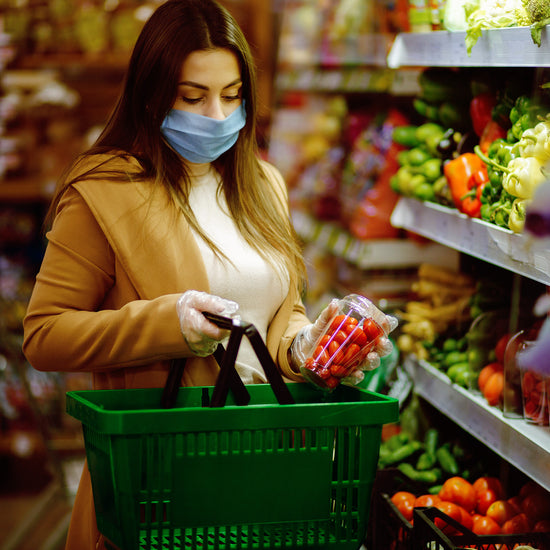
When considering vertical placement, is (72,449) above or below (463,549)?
below

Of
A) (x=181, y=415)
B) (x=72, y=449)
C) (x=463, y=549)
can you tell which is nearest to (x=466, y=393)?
(x=463, y=549)

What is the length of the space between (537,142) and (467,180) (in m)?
0.40

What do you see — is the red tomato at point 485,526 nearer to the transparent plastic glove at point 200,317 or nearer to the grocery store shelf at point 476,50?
the transparent plastic glove at point 200,317

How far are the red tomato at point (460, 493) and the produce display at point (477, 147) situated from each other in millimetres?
702

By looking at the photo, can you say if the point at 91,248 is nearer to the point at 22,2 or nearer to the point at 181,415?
the point at 181,415

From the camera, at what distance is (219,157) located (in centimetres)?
213

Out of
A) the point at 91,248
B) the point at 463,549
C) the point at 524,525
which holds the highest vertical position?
the point at 91,248

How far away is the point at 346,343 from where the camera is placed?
5.45ft

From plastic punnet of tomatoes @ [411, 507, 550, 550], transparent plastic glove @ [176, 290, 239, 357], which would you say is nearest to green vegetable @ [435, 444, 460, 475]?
plastic punnet of tomatoes @ [411, 507, 550, 550]

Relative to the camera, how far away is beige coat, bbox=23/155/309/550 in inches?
66.2

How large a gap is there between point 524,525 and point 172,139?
1.23 metres

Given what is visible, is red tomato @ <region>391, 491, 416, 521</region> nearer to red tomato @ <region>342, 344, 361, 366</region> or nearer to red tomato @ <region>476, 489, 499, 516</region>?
red tomato @ <region>476, 489, 499, 516</region>

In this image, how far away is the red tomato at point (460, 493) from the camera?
2.14 meters

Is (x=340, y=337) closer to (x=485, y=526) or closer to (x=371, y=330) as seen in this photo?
(x=371, y=330)
